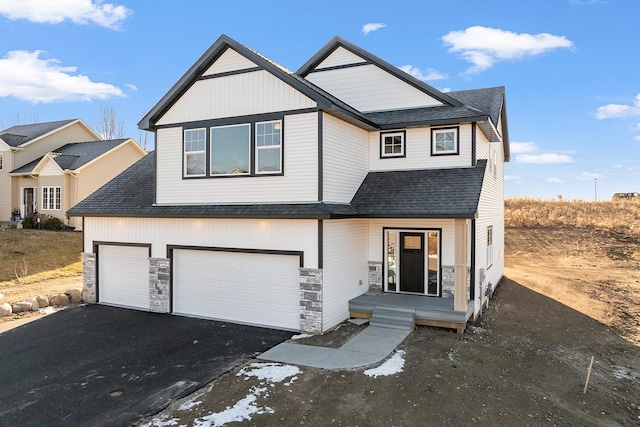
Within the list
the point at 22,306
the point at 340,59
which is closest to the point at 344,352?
the point at 22,306

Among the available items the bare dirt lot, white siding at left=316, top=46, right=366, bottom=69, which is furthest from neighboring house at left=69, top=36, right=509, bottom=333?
the bare dirt lot

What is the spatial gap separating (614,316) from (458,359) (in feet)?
26.2

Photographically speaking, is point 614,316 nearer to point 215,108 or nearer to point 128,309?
point 215,108

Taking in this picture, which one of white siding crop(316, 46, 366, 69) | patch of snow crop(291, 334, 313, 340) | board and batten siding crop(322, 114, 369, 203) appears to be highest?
white siding crop(316, 46, 366, 69)

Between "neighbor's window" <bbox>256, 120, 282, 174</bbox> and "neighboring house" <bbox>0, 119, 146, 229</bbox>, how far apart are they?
1989 cm

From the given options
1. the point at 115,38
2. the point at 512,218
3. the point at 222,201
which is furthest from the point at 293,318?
the point at 512,218

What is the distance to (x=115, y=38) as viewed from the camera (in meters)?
21.4

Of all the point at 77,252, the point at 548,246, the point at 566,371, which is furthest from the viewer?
the point at 548,246

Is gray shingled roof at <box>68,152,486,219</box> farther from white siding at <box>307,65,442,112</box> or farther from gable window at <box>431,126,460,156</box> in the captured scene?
white siding at <box>307,65,442,112</box>

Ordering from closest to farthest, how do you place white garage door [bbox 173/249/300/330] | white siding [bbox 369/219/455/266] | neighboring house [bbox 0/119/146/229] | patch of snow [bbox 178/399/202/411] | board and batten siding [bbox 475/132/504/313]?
patch of snow [bbox 178/399/202/411], white garage door [bbox 173/249/300/330], white siding [bbox 369/219/455/266], board and batten siding [bbox 475/132/504/313], neighboring house [bbox 0/119/146/229]

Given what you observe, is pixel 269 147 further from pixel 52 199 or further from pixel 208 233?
pixel 52 199

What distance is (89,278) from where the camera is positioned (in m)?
13.6

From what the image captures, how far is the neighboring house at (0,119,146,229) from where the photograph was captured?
25.9 meters

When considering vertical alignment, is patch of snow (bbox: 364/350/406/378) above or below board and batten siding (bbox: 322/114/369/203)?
below
